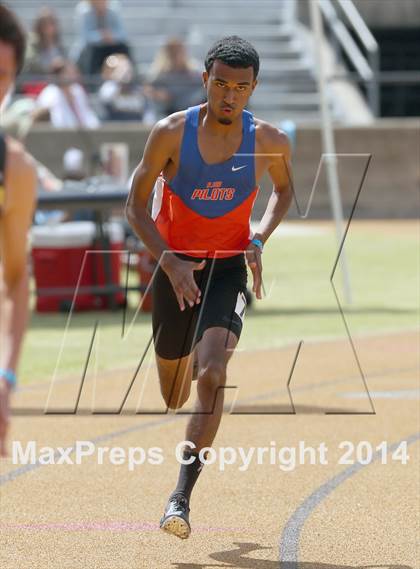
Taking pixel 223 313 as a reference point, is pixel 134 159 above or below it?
below

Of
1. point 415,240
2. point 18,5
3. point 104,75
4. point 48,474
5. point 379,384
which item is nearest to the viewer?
point 48,474

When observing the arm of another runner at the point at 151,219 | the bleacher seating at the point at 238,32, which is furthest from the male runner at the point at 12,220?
the bleacher seating at the point at 238,32

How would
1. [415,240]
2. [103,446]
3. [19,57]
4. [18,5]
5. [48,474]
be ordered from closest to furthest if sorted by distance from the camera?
[19,57]
[48,474]
[103,446]
[415,240]
[18,5]

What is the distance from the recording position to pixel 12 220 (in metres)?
4.03

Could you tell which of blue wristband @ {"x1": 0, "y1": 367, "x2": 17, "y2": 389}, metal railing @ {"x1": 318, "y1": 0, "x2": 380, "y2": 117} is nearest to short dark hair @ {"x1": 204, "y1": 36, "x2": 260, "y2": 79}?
blue wristband @ {"x1": 0, "y1": 367, "x2": 17, "y2": 389}

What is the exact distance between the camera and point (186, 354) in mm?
6781

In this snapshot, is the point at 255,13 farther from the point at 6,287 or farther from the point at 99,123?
the point at 6,287

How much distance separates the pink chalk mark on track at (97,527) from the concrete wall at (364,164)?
16.8 metres

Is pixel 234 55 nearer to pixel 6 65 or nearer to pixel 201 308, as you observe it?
pixel 201 308

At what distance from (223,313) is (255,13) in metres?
23.2

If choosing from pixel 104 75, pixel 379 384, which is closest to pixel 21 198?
pixel 379 384

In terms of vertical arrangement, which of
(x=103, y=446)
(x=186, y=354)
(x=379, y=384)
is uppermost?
(x=186, y=354)

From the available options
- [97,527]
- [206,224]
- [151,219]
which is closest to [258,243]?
[206,224]

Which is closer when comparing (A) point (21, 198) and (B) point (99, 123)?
(A) point (21, 198)
